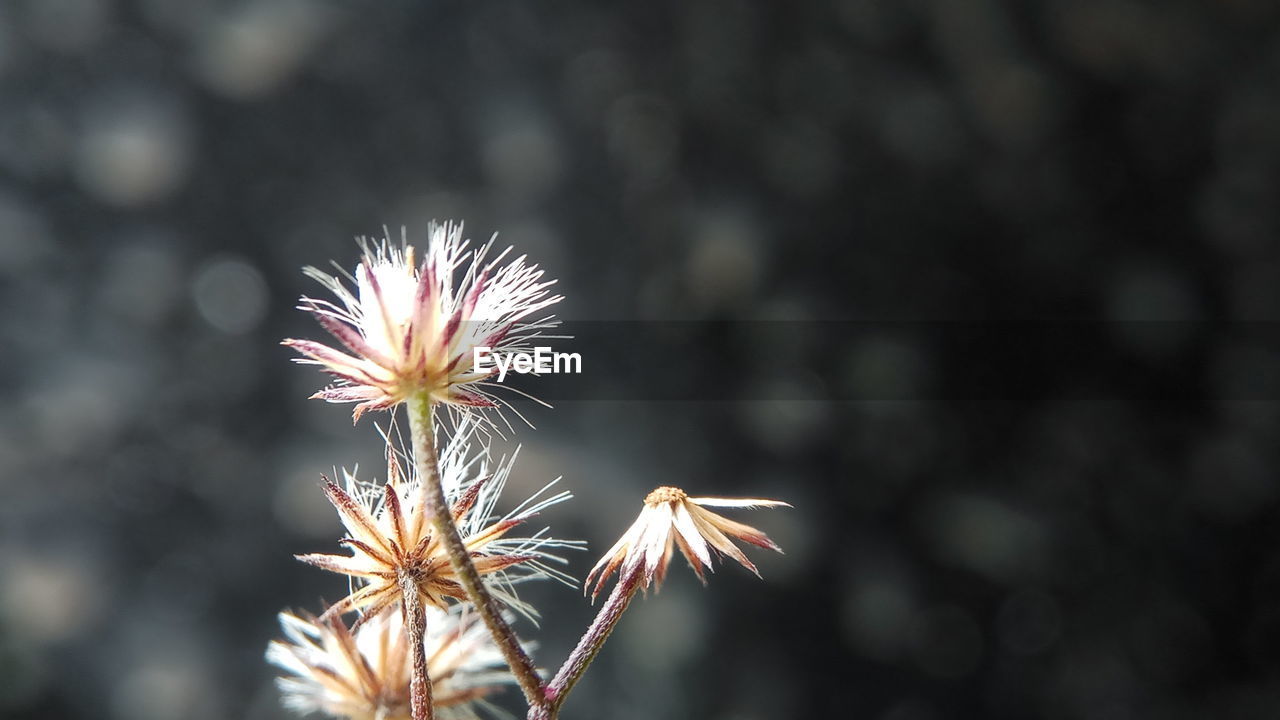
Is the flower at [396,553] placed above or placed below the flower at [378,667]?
above

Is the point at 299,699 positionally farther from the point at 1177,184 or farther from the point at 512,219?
the point at 1177,184

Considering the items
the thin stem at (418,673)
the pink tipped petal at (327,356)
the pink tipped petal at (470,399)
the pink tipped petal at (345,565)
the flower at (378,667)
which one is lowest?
the flower at (378,667)

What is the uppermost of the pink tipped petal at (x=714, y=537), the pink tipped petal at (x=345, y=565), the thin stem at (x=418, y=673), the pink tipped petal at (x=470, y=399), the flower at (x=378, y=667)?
the pink tipped petal at (x=470, y=399)

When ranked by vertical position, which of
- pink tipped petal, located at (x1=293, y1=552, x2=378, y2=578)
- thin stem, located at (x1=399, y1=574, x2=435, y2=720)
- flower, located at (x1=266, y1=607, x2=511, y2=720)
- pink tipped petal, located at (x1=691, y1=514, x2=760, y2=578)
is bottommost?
flower, located at (x1=266, y1=607, x2=511, y2=720)

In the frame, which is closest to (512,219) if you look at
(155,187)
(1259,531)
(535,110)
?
(535,110)

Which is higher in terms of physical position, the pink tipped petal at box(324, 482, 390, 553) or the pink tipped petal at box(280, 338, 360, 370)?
the pink tipped petal at box(280, 338, 360, 370)
